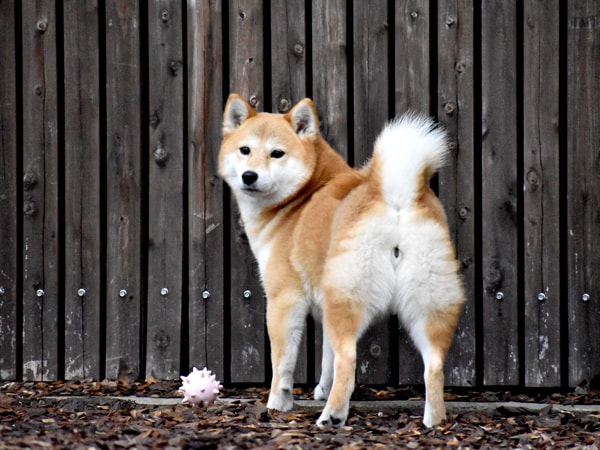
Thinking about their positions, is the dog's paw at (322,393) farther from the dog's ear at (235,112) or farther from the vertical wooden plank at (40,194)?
the vertical wooden plank at (40,194)

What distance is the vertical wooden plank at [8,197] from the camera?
6.50 metres

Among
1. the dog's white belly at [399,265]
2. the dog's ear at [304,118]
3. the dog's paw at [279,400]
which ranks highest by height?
the dog's ear at [304,118]

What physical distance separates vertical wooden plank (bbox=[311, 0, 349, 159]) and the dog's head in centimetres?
45

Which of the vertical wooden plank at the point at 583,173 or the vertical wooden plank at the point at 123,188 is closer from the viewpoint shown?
the vertical wooden plank at the point at 583,173

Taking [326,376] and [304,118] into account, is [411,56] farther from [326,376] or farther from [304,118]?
[326,376]

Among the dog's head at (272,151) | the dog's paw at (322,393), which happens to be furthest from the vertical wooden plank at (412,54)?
the dog's paw at (322,393)

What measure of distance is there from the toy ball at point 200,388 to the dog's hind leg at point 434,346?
1.23 m

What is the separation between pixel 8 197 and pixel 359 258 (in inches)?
105

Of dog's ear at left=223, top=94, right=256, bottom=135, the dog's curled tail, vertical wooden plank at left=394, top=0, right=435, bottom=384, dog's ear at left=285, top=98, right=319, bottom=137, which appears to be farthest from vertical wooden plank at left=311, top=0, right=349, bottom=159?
the dog's curled tail

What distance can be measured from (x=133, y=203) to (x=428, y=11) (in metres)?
2.20

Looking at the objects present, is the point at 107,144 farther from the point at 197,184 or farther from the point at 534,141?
the point at 534,141

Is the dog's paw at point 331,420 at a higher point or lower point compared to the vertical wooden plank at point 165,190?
lower

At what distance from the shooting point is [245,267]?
6.45 meters

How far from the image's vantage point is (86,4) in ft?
21.1
